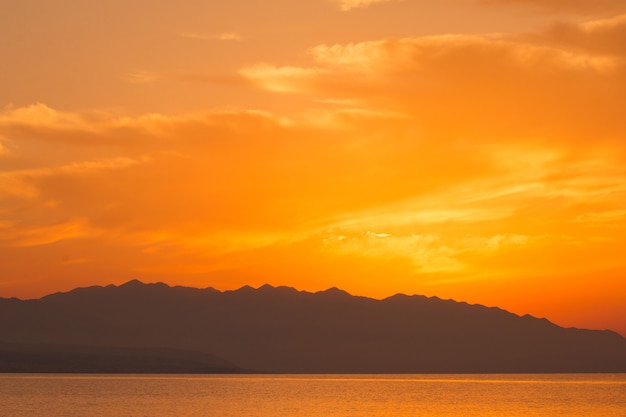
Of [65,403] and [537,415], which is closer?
[537,415]

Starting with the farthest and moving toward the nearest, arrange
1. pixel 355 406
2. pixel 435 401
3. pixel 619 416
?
pixel 435 401
pixel 355 406
pixel 619 416

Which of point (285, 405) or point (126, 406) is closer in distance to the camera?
point (126, 406)

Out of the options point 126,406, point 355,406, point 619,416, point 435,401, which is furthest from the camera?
point 435,401

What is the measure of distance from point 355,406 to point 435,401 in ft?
79.0

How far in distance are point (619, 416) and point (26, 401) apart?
255ft

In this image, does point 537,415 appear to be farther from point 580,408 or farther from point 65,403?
point 65,403

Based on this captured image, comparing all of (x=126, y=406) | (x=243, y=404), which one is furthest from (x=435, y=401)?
(x=126, y=406)

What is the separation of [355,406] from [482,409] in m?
18.0

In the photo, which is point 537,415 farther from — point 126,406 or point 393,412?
point 126,406

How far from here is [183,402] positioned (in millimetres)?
140125

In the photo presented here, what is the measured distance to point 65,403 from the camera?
5089 inches

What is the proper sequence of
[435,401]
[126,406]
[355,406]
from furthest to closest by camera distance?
[435,401] → [355,406] → [126,406]

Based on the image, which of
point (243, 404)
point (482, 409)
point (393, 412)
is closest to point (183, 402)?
point (243, 404)

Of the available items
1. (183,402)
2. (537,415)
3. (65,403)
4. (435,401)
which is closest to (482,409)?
(537,415)
